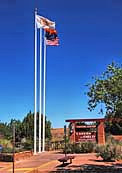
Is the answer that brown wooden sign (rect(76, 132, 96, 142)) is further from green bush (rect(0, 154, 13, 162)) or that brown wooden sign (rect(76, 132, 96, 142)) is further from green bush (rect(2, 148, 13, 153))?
green bush (rect(0, 154, 13, 162))

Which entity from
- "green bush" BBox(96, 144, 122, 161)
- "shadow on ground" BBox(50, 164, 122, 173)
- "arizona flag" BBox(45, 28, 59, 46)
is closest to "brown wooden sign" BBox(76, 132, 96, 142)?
"arizona flag" BBox(45, 28, 59, 46)

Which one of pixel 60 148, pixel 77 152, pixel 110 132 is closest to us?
pixel 77 152

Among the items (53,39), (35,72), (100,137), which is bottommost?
(100,137)

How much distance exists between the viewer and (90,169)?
86.7 feet

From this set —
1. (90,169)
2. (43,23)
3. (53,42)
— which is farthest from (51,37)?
(90,169)

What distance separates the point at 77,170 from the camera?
85.1 ft

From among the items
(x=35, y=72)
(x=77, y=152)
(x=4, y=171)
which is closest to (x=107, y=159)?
(x=4, y=171)

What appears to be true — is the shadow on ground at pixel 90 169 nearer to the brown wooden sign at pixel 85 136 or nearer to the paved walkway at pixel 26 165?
the paved walkway at pixel 26 165

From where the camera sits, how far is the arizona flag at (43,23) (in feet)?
146

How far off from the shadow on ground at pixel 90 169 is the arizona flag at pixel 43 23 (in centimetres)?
1971

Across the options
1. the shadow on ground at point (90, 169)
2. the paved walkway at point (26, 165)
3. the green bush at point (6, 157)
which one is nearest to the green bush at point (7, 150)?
the green bush at point (6, 157)

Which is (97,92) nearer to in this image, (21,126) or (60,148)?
(60,148)

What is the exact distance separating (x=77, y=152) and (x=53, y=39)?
11.4m

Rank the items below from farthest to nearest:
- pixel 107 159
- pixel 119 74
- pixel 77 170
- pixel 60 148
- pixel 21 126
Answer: pixel 21 126, pixel 60 148, pixel 107 159, pixel 77 170, pixel 119 74
